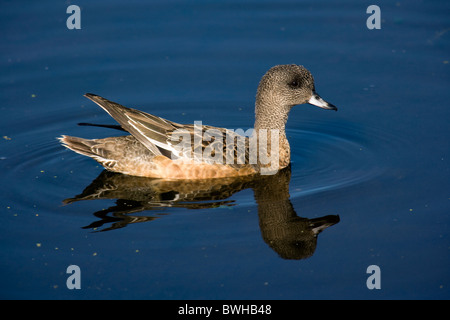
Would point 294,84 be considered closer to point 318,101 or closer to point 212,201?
point 318,101

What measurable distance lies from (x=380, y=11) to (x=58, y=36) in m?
5.23

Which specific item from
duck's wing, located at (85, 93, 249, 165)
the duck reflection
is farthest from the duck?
the duck reflection

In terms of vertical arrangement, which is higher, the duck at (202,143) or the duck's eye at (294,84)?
the duck's eye at (294,84)

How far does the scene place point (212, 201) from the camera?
7875 millimetres

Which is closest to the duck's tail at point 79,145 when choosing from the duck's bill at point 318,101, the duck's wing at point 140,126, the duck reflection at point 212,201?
the duck reflection at point 212,201

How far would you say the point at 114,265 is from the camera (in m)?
6.69

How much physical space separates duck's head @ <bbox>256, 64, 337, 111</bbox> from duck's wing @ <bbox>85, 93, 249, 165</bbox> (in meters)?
0.74

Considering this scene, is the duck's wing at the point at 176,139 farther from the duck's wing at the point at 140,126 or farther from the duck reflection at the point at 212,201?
the duck reflection at the point at 212,201

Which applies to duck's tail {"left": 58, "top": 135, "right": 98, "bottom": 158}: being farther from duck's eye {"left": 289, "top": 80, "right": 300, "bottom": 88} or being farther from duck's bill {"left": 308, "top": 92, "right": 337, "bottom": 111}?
duck's bill {"left": 308, "top": 92, "right": 337, "bottom": 111}

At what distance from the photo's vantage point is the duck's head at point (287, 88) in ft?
28.2

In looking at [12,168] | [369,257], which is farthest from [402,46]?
[12,168]

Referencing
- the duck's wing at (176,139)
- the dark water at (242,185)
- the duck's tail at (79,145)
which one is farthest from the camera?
the duck's tail at (79,145)

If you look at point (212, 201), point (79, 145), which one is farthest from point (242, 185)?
point (79, 145)

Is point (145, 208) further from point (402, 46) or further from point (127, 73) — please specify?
point (402, 46)
